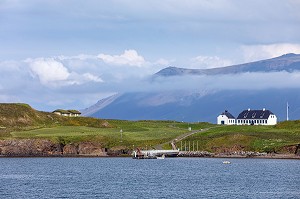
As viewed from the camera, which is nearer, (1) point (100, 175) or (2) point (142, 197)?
(2) point (142, 197)

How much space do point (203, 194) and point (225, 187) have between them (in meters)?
12.2

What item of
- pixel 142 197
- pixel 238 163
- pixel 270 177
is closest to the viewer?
pixel 142 197

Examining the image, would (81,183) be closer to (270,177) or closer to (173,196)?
(173,196)

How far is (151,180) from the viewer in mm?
150625

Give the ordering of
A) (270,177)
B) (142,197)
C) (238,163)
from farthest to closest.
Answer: (238,163), (270,177), (142,197)

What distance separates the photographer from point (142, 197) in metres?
121

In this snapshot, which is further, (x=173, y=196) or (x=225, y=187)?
(x=225, y=187)

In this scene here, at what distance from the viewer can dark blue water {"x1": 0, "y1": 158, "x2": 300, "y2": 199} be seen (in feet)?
412

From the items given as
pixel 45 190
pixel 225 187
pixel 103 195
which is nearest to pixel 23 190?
pixel 45 190

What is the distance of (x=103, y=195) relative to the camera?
123 m

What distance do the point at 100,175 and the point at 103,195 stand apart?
38748mm

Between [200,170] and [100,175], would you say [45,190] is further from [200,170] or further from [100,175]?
[200,170]

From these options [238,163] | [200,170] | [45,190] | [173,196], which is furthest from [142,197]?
[238,163]

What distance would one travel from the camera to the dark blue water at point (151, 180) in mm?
125562
